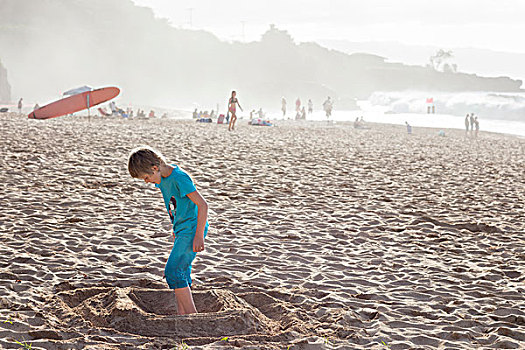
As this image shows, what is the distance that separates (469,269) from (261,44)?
524ft

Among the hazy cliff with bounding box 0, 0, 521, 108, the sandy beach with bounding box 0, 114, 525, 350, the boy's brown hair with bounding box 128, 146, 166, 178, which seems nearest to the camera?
the boy's brown hair with bounding box 128, 146, 166, 178

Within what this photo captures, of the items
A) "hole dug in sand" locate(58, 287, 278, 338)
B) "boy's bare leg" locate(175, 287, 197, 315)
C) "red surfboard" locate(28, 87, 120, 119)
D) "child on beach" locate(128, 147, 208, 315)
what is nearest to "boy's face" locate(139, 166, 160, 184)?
"child on beach" locate(128, 147, 208, 315)

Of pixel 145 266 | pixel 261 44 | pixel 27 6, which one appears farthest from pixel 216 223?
pixel 261 44

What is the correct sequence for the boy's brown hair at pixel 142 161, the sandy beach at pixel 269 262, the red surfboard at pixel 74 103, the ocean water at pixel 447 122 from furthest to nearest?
the ocean water at pixel 447 122 → the red surfboard at pixel 74 103 → the sandy beach at pixel 269 262 → the boy's brown hair at pixel 142 161

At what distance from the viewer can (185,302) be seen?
369cm

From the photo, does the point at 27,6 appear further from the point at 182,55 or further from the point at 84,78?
the point at 182,55

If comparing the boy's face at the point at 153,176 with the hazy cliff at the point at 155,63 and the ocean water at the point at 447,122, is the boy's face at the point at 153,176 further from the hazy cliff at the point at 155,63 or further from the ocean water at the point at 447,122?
the hazy cliff at the point at 155,63

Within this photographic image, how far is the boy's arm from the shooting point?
3480 millimetres

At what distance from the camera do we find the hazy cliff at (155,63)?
111562 millimetres

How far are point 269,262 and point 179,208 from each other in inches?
77.3

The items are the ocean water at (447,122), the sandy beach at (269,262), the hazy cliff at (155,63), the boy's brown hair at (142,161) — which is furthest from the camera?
the hazy cliff at (155,63)

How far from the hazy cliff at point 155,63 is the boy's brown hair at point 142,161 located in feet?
361

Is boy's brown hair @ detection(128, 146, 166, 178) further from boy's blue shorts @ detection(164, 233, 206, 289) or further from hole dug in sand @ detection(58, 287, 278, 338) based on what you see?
hole dug in sand @ detection(58, 287, 278, 338)

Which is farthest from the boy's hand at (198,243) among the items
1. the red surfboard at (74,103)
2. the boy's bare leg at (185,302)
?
the red surfboard at (74,103)
